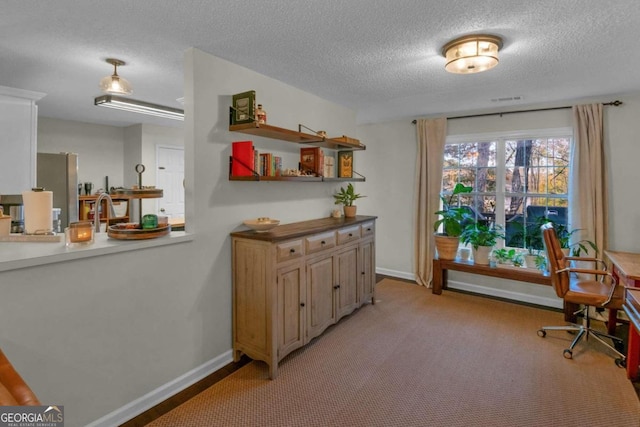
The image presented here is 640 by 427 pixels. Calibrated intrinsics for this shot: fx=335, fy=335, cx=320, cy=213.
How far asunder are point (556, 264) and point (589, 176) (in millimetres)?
1297

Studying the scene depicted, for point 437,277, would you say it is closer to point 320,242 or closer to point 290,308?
point 320,242

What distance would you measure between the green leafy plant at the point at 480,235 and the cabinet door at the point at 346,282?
1.58 meters

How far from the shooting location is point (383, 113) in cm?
442

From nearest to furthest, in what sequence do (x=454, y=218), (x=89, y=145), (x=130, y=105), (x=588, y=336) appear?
(x=588, y=336) → (x=130, y=105) → (x=454, y=218) → (x=89, y=145)

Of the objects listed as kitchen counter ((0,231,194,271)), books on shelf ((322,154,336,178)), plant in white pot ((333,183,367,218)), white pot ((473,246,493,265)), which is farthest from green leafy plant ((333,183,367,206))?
kitchen counter ((0,231,194,271))

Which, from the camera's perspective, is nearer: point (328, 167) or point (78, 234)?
point (78, 234)

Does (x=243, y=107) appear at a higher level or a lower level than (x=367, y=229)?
higher

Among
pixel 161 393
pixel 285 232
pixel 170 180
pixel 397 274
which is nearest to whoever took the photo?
pixel 161 393

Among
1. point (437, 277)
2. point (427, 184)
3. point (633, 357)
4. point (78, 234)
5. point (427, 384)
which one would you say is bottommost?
point (427, 384)

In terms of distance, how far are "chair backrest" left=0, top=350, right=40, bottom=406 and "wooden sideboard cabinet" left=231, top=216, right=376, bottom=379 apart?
1456mm

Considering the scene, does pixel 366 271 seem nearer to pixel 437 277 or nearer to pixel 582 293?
pixel 437 277

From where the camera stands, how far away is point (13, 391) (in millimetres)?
970

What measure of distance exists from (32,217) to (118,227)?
0.45 meters

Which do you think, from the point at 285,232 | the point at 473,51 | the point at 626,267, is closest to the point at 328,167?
the point at 285,232
